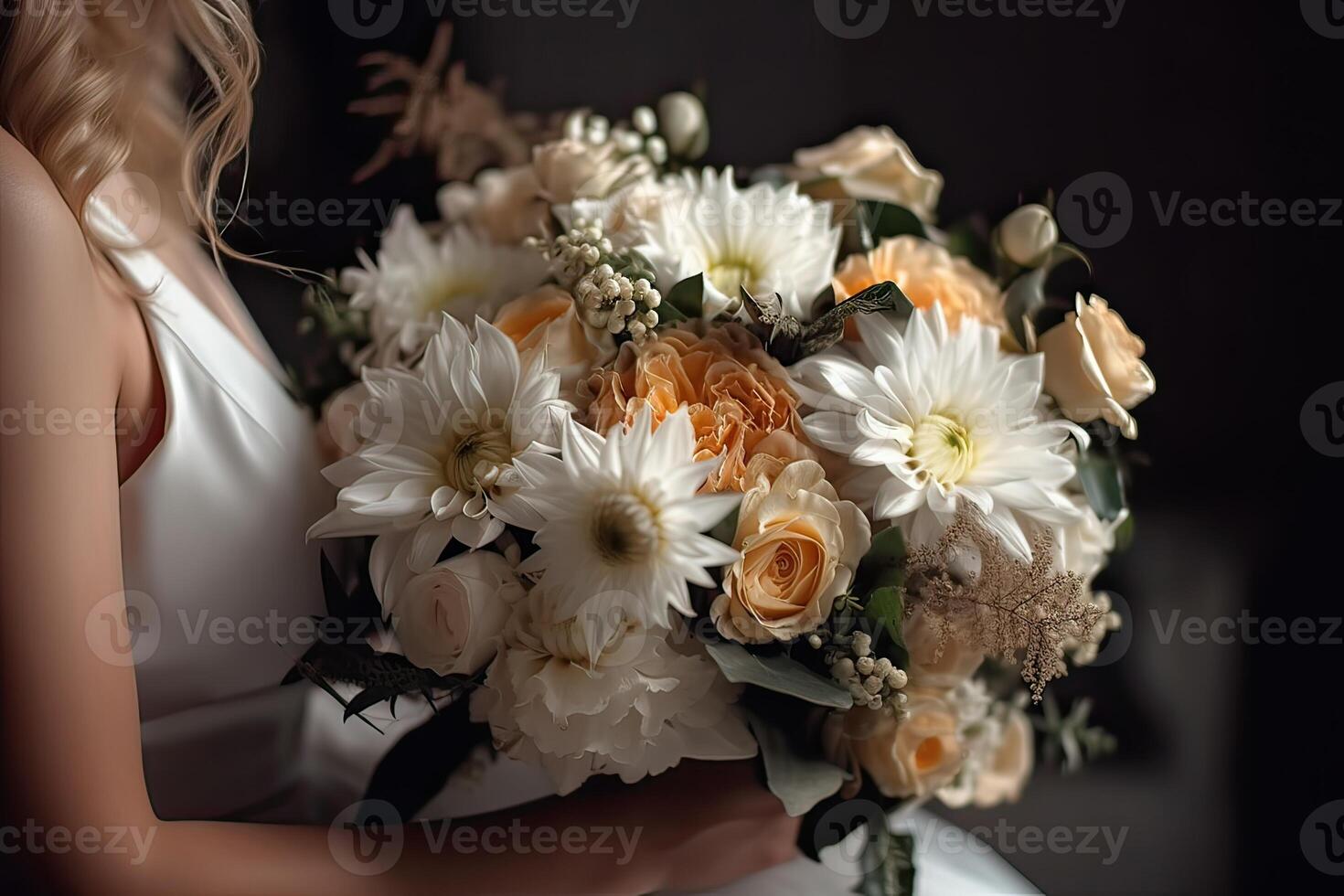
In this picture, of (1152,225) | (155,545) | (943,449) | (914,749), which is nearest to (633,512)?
(943,449)

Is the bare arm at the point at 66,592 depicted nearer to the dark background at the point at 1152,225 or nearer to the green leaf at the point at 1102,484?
the green leaf at the point at 1102,484

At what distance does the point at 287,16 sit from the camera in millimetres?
1366

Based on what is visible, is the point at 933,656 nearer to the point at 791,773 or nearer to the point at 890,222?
the point at 791,773

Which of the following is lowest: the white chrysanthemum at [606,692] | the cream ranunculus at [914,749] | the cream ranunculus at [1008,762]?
the cream ranunculus at [1008,762]

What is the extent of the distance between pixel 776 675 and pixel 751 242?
1.08 ft

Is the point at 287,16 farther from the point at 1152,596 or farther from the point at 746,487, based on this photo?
the point at 1152,596

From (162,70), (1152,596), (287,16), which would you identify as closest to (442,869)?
(162,70)

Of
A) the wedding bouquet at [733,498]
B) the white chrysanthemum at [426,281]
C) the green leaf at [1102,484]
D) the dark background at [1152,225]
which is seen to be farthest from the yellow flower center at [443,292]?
the dark background at [1152,225]

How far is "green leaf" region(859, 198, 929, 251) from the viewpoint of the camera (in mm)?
824

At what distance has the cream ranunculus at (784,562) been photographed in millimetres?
610

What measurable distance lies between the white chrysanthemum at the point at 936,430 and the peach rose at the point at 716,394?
0.08 ft

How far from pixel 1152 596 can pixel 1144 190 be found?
0.55m

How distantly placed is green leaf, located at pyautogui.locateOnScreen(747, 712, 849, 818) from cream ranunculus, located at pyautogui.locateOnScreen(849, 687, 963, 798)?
5cm

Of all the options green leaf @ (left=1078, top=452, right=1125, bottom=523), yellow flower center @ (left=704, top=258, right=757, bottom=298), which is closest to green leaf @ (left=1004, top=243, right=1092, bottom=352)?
green leaf @ (left=1078, top=452, right=1125, bottom=523)
